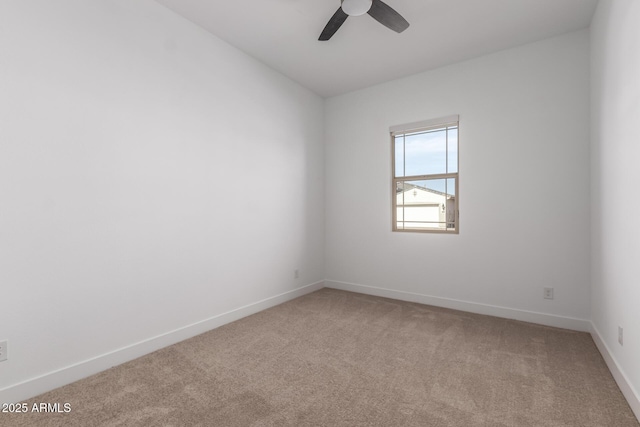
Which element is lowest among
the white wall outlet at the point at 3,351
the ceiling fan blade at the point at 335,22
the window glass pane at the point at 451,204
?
the white wall outlet at the point at 3,351

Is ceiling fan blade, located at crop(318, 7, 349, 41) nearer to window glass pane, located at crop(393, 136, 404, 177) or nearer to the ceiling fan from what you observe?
the ceiling fan

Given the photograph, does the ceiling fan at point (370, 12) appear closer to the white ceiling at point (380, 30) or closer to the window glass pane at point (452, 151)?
the white ceiling at point (380, 30)

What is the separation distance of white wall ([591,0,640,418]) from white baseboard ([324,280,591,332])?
22 centimetres

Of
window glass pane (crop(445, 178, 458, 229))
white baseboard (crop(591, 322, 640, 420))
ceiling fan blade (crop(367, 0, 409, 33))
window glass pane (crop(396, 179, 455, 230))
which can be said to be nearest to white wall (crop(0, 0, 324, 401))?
ceiling fan blade (crop(367, 0, 409, 33))

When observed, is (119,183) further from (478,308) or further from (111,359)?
(478,308)

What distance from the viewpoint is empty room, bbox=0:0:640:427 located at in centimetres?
185

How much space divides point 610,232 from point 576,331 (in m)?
1.20

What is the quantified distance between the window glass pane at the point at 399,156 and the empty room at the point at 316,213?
0.04m

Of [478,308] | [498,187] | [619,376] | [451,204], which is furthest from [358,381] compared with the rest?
[498,187]

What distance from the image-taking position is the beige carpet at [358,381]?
5.58 feet

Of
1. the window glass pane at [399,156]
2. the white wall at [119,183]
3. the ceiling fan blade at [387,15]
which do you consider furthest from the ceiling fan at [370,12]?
the window glass pane at [399,156]

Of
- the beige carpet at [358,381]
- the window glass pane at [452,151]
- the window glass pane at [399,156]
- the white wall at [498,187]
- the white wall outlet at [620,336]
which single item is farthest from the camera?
the window glass pane at [399,156]

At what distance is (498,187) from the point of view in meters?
3.32

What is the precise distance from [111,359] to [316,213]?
288 centimetres
